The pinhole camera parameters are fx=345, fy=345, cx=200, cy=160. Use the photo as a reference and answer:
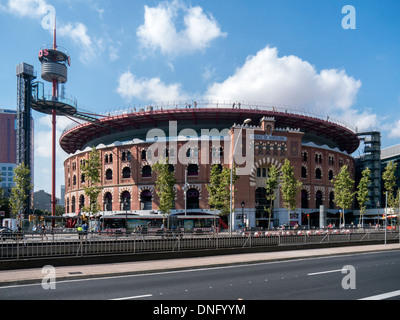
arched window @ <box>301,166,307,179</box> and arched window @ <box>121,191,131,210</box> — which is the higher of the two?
arched window @ <box>301,166,307,179</box>

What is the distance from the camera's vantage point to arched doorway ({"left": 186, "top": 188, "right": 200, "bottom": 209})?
62.8m

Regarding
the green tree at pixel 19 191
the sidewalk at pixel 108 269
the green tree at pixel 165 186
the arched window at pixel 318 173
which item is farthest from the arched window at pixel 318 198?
the green tree at pixel 19 191

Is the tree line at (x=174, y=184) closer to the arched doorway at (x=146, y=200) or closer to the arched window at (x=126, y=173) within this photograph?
the arched doorway at (x=146, y=200)

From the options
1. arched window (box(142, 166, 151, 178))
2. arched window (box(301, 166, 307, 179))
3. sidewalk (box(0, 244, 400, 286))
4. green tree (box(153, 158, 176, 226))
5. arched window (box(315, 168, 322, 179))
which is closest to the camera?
sidewalk (box(0, 244, 400, 286))

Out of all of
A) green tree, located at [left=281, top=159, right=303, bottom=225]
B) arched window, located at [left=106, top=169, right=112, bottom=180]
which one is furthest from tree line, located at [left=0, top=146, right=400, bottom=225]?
arched window, located at [left=106, top=169, right=112, bottom=180]

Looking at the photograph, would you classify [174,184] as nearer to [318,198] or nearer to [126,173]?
[126,173]

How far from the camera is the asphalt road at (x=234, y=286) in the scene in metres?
11.0

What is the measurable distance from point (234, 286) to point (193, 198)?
50.7 metres

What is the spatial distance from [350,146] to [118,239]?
79414 millimetres

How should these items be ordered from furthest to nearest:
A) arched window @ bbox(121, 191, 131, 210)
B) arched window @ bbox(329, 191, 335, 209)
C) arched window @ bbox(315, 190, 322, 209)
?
arched window @ bbox(329, 191, 335, 209), arched window @ bbox(315, 190, 322, 209), arched window @ bbox(121, 191, 131, 210)

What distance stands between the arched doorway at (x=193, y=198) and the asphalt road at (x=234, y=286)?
45.8 m

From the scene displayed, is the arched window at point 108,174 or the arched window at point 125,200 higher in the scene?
the arched window at point 108,174

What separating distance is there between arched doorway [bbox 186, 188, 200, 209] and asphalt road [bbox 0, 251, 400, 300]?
45818mm

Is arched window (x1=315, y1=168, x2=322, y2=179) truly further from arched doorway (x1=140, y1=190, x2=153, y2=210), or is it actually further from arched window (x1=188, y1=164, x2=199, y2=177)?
arched doorway (x1=140, y1=190, x2=153, y2=210)
